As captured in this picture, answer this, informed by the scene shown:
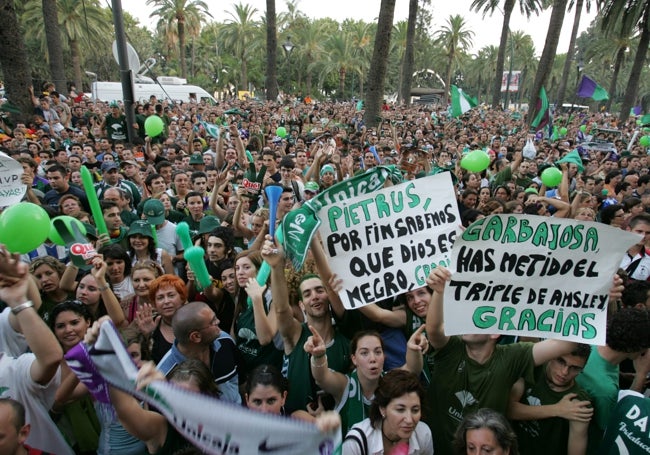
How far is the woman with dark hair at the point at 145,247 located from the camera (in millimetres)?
4574

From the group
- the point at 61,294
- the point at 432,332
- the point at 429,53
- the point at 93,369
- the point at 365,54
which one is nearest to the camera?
the point at 93,369

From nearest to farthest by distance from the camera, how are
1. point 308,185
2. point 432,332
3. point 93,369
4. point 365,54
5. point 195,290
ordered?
point 93,369, point 432,332, point 195,290, point 308,185, point 365,54

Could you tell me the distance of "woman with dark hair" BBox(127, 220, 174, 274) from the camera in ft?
15.0

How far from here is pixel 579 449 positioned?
2.60 metres

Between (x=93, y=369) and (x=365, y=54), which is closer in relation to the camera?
(x=93, y=369)

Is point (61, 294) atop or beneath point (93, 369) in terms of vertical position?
beneath

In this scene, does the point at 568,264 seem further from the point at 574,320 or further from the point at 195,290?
the point at 195,290

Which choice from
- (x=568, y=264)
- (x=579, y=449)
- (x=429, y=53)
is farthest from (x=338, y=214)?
(x=429, y=53)

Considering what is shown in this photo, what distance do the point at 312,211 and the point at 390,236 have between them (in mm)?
604

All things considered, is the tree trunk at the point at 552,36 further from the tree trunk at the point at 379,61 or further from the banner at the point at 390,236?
the banner at the point at 390,236

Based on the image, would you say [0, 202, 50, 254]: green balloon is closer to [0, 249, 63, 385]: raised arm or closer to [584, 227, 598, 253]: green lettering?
[0, 249, 63, 385]: raised arm

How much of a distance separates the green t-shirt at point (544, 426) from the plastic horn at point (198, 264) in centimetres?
249

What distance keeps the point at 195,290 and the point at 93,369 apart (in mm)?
2069

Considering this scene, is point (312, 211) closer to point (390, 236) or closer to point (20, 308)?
point (390, 236)
